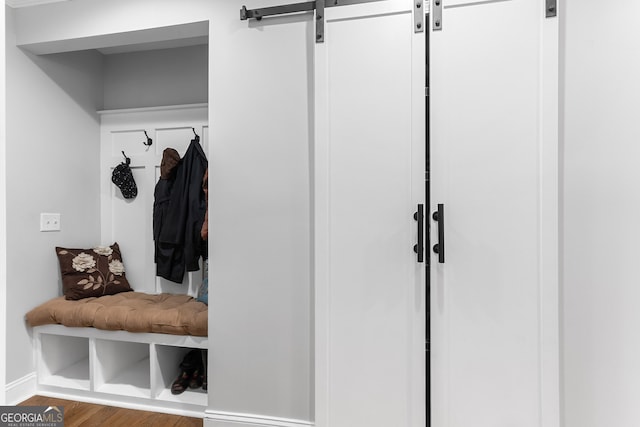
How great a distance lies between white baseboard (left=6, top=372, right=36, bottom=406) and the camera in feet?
7.36

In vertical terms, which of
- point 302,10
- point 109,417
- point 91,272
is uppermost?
point 302,10

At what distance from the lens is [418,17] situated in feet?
5.18

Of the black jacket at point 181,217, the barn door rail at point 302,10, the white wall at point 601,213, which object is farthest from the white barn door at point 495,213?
the black jacket at point 181,217

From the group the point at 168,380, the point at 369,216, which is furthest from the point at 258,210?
the point at 168,380

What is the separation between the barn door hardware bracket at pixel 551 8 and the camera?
4.80ft

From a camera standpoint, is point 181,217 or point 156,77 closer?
point 181,217

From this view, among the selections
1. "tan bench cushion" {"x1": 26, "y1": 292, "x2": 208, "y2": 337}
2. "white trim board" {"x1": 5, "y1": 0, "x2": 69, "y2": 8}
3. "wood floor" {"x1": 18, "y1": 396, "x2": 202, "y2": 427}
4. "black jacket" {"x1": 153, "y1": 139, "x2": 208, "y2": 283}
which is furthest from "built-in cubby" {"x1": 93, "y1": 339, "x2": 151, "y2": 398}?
"white trim board" {"x1": 5, "y1": 0, "x2": 69, "y2": 8}

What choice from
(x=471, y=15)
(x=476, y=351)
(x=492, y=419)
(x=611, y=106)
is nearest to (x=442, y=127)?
(x=471, y=15)

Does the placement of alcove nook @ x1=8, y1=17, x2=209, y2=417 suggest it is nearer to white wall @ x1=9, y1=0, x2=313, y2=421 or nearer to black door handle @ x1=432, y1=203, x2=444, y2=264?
white wall @ x1=9, y1=0, x2=313, y2=421

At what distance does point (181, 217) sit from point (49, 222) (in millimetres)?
863

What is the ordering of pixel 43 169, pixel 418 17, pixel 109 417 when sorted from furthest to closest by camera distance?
pixel 43 169 → pixel 109 417 → pixel 418 17

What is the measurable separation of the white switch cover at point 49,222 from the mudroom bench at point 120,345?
1.56ft

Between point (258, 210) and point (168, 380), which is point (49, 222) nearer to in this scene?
point (168, 380)

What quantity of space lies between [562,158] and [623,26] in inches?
22.5
